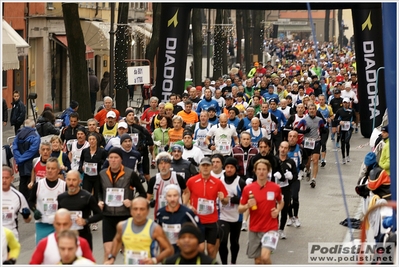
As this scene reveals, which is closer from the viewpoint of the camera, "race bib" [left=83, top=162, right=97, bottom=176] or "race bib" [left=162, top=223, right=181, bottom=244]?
"race bib" [left=162, top=223, right=181, bottom=244]

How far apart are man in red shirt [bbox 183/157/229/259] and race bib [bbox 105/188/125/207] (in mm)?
813

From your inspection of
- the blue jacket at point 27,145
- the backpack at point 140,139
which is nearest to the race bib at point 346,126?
the backpack at point 140,139

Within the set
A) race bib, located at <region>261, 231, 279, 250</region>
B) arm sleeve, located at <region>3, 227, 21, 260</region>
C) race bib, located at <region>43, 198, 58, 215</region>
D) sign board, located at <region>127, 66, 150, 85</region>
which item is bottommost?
race bib, located at <region>261, 231, 279, 250</region>

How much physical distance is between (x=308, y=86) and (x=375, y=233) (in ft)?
73.0

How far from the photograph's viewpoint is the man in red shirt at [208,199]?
12102 millimetres

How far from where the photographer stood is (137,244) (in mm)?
9750

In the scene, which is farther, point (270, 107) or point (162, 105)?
point (270, 107)

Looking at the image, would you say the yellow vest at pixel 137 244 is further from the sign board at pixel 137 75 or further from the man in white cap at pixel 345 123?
the sign board at pixel 137 75

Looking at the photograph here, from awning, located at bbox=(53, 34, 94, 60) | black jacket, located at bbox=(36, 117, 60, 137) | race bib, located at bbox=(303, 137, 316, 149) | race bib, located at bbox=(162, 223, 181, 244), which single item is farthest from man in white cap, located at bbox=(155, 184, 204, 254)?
awning, located at bbox=(53, 34, 94, 60)

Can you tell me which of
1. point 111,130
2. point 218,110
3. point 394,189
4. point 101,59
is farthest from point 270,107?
point 101,59

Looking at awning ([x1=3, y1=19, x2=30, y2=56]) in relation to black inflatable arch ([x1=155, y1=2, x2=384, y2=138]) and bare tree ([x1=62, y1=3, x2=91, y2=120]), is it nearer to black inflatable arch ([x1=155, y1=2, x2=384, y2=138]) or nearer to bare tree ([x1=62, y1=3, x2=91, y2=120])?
bare tree ([x1=62, y1=3, x2=91, y2=120])

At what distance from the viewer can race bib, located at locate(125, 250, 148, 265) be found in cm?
971

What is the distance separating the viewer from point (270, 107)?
74.8 ft

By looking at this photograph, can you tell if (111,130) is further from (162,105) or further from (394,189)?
(394,189)
